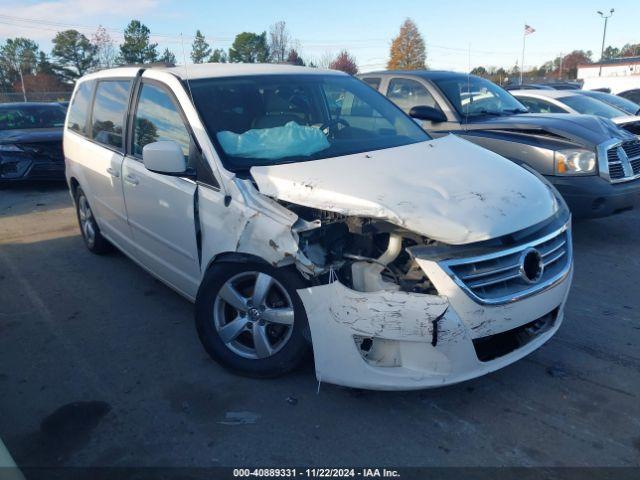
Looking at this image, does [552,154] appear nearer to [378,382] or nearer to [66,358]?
[378,382]

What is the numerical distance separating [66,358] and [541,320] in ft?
10.0

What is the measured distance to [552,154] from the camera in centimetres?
548

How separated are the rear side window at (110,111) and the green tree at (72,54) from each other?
54.1 m

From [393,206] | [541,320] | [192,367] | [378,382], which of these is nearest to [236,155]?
[393,206]

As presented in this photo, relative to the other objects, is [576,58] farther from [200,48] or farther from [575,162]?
[575,162]

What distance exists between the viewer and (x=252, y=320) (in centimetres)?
316

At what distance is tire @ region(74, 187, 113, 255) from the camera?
18.2 feet

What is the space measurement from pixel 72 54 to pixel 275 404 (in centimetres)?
6025

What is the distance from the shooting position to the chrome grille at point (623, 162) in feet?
17.9

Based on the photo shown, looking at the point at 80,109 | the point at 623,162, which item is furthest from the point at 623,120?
the point at 80,109

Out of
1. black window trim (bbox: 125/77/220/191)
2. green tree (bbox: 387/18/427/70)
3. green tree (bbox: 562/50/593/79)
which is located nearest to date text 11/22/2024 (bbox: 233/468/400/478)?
black window trim (bbox: 125/77/220/191)

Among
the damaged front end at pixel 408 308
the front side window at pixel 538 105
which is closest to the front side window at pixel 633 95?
the front side window at pixel 538 105

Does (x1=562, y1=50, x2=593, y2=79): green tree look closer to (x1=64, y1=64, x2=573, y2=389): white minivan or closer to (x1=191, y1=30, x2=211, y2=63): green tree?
(x1=191, y1=30, x2=211, y2=63): green tree

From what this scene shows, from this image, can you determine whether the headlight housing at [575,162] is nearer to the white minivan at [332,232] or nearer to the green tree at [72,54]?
the white minivan at [332,232]
